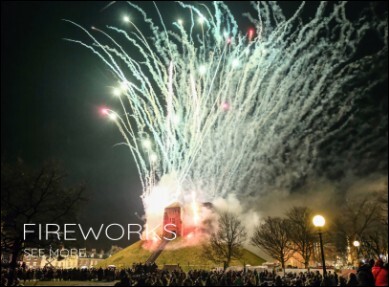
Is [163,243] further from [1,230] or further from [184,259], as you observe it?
[1,230]

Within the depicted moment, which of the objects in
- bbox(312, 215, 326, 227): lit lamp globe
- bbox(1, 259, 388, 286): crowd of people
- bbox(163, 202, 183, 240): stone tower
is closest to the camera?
bbox(1, 259, 388, 286): crowd of people

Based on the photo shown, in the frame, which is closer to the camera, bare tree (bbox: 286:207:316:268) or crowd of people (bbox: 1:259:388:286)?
crowd of people (bbox: 1:259:388:286)

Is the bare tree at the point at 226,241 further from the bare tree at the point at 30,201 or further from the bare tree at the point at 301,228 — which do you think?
the bare tree at the point at 30,201

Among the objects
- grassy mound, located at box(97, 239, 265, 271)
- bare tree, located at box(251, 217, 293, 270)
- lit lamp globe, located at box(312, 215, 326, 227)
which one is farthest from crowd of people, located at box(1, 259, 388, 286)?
bare tree, located at box(251, 217, 293, 270)

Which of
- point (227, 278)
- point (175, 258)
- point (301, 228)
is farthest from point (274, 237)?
point (227, 278)

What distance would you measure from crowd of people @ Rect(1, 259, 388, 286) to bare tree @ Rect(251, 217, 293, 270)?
2898 cm

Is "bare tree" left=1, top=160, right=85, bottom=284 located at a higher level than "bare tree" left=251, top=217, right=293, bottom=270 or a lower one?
higher

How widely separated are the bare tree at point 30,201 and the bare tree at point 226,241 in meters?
38.0

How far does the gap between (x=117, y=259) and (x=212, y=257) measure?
2502 centimetres

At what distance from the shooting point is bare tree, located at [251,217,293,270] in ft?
218

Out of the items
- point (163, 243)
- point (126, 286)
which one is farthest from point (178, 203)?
point (126, 286)

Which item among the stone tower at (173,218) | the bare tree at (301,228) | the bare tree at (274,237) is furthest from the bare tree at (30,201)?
the stone tower at (173,218)

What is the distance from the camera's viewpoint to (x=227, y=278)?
25.7 m

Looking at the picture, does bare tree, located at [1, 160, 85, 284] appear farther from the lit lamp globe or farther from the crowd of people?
the lit lamp globe
